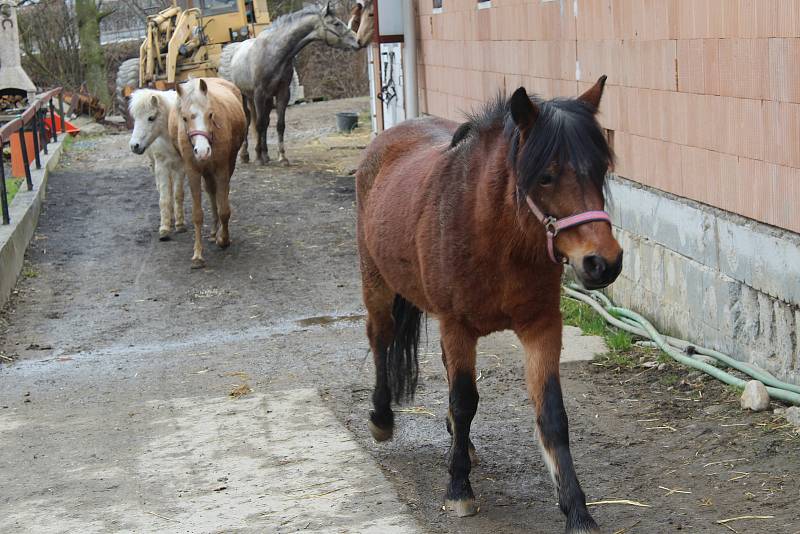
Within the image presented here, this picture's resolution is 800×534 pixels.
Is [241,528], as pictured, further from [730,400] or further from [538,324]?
[730,400]

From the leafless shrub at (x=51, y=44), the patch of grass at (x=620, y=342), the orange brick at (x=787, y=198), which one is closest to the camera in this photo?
the orange brick at (x=787, y=198)

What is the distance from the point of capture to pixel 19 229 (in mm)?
10688

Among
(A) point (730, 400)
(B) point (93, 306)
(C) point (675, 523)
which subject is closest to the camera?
(C) point (675, 523)

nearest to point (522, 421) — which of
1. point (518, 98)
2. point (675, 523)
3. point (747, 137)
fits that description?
point (675, 523)

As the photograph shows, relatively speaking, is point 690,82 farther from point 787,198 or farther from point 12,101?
point 12,101

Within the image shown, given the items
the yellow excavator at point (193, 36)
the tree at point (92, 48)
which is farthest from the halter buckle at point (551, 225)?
the tree at point (92, 48)

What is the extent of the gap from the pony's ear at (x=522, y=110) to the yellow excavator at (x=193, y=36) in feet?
54.4

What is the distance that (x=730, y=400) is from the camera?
17.5 feet

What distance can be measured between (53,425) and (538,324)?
10.8 feet

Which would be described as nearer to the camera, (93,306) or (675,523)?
(675,523)

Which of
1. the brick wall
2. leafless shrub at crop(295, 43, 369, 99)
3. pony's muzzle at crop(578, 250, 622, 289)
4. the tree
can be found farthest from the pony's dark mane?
the tree

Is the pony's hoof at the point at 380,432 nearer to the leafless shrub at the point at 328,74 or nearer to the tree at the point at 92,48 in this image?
the leafless shrub at the point at 328,74

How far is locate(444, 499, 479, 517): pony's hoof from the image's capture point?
4.19 meters

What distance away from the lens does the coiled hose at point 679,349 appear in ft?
16.6
